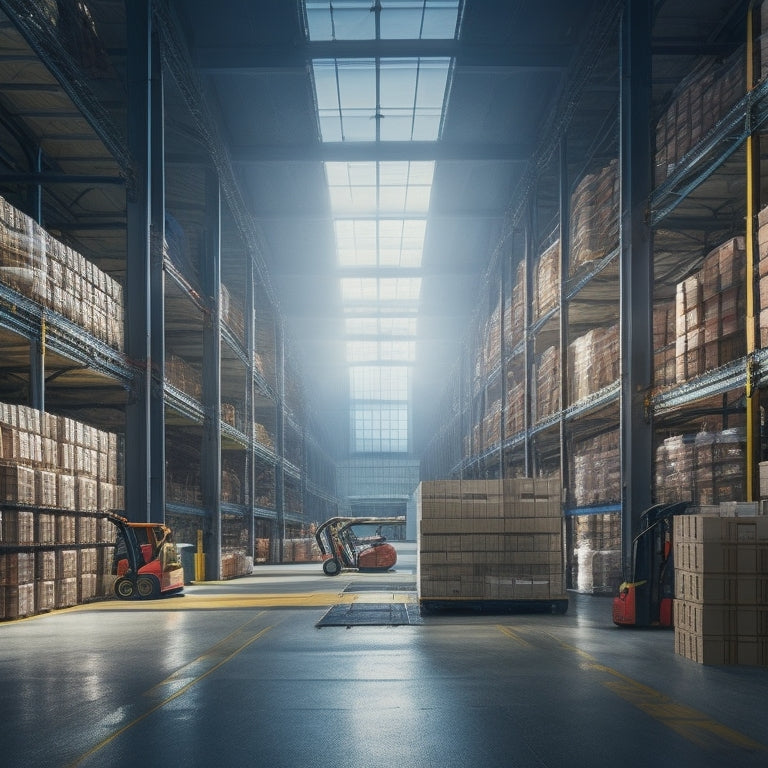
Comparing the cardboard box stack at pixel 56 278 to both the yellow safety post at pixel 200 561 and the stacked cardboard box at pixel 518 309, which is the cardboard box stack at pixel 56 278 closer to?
the yellow safety post at pixel 200 561

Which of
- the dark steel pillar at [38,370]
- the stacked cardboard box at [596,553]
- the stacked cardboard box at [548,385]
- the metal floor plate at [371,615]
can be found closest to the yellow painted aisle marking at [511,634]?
the metal floor plate at [371,615]

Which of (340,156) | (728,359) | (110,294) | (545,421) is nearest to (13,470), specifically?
(110,294)

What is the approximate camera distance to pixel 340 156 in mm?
26250

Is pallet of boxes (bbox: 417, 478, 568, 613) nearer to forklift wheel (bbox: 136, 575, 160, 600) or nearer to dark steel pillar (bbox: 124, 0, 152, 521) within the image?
forklift wheel (bbox: 136, 575, 160, 600)

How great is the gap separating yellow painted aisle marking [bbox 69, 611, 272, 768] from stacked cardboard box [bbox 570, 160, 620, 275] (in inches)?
385

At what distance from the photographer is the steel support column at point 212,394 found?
957 inches

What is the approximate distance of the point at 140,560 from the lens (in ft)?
57.0

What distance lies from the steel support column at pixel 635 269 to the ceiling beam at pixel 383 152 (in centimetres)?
963

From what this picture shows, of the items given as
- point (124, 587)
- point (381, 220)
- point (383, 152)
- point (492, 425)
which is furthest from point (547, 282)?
point (381, 220)

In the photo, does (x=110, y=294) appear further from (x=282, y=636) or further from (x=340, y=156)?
(x=340, y=156)

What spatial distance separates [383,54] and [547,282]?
6358 millimetres

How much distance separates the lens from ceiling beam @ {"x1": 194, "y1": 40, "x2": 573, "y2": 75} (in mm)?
21359

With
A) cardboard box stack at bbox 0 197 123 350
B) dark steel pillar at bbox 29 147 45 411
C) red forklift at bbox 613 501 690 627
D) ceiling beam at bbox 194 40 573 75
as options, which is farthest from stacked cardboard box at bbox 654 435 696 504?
ceiling beam at bbox 194 40 573 75

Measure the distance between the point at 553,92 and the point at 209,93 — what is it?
28.2ft
